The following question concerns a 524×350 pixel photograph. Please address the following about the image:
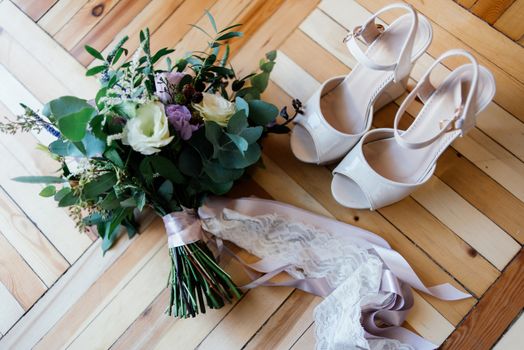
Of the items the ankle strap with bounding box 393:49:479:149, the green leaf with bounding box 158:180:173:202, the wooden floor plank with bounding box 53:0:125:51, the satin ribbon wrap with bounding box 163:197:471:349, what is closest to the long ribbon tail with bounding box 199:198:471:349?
the satin ribbon wrap with bounding box 163:197:471:349

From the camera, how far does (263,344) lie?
88cm

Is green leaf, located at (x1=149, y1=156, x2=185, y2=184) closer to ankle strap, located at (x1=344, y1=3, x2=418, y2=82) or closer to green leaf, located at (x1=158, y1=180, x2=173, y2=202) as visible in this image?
green leaf, located at (x1=158, y1=180, x2=173, y2=202)

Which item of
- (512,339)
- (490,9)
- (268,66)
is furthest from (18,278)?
(490,9)

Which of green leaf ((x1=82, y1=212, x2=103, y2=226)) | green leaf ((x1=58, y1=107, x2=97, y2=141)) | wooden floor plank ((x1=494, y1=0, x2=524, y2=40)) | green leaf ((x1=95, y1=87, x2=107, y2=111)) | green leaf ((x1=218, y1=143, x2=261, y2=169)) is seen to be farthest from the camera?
wooden floor plank ((x1=494, y1=0, x2=524, y2=40))

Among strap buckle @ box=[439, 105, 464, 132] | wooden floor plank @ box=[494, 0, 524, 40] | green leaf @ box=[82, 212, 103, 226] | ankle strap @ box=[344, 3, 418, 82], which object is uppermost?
wooden floor plank @ box=[494, 0, 524, 40]

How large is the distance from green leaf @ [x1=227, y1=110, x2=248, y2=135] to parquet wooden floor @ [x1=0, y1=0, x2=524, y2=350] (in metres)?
0.26

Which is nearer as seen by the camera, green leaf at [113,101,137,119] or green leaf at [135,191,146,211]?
green leaf at [113,101,137,119]

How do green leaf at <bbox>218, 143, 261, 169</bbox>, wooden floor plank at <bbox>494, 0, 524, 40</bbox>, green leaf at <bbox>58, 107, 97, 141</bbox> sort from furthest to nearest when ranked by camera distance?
wooden floor plank at <bbox>494, 0, 524, 40</bbox> < green leaf at <bbox>218, 143, 261, 169</bbox> < green leaf at <bbox>58, 107, 97, 141</bbox>

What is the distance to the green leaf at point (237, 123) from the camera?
0.70 m

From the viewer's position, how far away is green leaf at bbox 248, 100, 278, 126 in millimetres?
786

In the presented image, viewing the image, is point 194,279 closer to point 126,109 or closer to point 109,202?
point 109,202

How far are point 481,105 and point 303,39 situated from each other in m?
0.42

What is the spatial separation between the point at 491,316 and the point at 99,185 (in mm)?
751

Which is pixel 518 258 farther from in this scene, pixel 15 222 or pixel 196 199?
pixel 15 222
